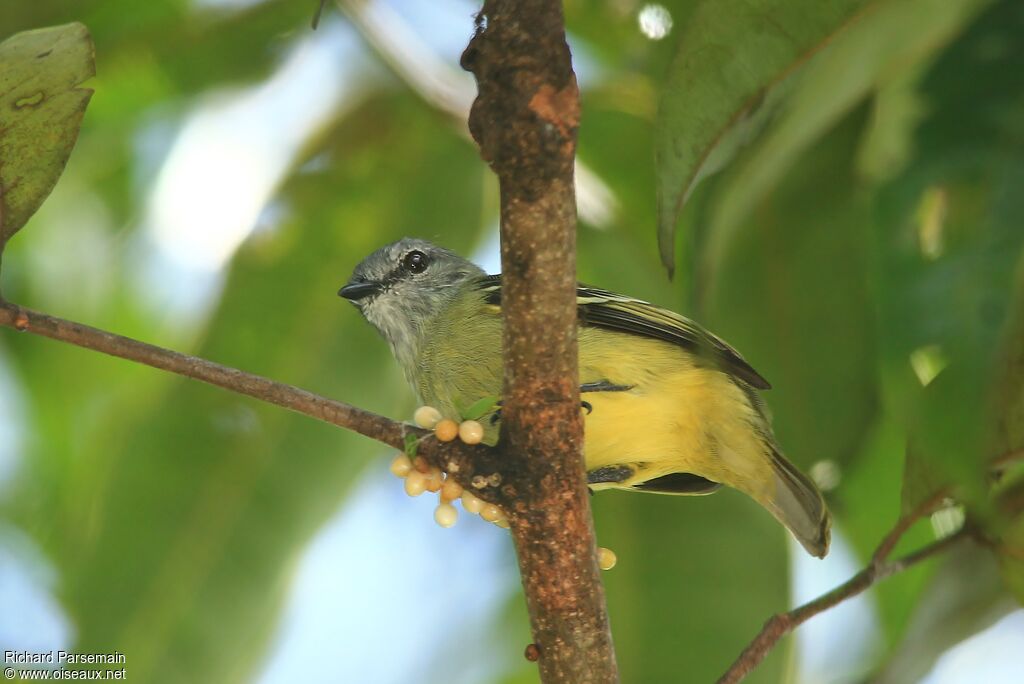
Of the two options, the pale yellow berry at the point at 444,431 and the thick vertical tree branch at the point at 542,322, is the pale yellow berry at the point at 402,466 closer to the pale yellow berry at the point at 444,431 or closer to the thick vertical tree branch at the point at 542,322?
the pale yellow berry at the point at 444,431

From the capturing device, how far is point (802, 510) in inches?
124


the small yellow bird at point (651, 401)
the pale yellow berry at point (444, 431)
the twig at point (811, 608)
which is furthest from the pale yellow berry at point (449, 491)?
the small yellow bird at point (651, 401)

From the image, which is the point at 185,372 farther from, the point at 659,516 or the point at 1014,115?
the point at 659,516

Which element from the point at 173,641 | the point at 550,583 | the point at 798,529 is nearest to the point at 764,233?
the point at 798,529

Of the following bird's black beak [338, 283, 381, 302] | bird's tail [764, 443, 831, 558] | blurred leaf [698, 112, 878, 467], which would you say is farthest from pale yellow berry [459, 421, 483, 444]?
bird's black beak [338, 283, 381, 302]

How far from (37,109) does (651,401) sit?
5.88ft

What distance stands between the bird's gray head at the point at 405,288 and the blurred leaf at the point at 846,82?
5.76 ft

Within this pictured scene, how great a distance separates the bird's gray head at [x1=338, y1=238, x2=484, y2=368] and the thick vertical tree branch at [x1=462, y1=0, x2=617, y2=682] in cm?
156

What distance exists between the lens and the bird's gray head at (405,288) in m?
3.63

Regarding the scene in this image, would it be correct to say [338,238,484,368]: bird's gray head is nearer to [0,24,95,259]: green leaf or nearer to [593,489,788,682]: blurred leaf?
[593,489,788,682]: blurred leaf

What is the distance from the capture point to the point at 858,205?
2584 millimetres

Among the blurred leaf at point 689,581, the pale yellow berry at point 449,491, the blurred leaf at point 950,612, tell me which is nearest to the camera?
the pale yellow berry at point 449,491

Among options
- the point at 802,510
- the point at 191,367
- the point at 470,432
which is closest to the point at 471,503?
the point at 470,432

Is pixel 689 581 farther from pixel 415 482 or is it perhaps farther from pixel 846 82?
pixel 846 82
